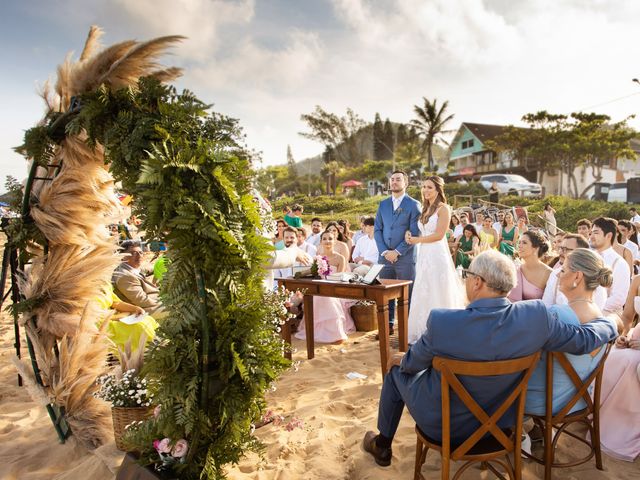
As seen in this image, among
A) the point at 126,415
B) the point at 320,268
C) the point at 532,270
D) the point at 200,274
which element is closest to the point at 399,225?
the point at 320,268


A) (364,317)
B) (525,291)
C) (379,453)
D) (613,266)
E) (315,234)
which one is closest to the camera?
(379,453)

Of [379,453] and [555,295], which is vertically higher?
[555,295]

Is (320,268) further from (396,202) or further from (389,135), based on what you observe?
(389,135)

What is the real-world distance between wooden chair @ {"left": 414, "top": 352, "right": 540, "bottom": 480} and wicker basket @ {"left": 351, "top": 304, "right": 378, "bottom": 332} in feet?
12.7

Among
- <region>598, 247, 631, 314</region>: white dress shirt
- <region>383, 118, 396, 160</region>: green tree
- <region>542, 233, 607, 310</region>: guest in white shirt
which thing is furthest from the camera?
<region>383, 118, 396, 160</region>: green tree

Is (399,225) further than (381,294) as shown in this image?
Yes

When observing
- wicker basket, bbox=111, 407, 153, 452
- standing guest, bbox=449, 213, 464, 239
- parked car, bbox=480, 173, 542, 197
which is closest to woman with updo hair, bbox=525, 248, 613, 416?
wicker basket, bbox=111, 407, 153, 452

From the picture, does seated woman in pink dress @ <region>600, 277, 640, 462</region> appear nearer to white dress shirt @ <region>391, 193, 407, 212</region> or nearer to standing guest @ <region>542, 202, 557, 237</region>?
white dress shirt @ <region>391, 193, 407, 212</region>

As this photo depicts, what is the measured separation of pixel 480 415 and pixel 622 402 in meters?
1.57

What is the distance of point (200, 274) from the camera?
2359mm

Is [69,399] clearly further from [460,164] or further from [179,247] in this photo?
[460,164]

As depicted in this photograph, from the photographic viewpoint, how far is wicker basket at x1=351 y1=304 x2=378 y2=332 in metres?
6.43

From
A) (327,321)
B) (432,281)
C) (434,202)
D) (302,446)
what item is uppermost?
(434,202)

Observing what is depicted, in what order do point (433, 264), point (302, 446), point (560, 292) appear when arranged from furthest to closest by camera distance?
1. point (433, 264)
2. point (560, 292)
3. point (302, 446)
